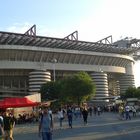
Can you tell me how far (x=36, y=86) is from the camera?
11719 centimetres

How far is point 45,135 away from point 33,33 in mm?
98327

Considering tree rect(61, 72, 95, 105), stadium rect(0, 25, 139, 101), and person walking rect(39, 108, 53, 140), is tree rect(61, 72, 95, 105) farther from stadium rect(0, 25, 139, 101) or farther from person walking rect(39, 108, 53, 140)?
person walking rect(39, 108, 53, 140)

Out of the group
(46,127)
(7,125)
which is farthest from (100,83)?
(46,127)

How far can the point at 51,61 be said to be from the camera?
388 feet

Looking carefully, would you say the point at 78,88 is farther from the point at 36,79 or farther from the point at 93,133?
the point at 93,133

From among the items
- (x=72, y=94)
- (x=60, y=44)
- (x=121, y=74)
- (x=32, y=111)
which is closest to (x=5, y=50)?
(x=60, y=44)

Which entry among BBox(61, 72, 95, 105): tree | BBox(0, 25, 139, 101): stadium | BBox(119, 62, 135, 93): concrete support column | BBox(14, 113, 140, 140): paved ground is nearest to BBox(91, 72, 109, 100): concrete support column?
BBox(0, 25, 139, 101): stadium

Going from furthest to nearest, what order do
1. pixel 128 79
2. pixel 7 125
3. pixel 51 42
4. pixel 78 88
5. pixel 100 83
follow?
pixel 128 79 → pixel 100 83 → pixel 51 42 → pixel 78 88 → pixel 7 125

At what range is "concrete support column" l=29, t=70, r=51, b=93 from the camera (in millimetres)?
115706

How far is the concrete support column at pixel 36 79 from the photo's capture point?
115706 mm

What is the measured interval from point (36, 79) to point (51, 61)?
679 centimetres

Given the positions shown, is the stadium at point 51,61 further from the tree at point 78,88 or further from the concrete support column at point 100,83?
the tree at point 78,88

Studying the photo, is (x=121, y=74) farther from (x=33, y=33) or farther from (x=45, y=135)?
(x=45, y=135)

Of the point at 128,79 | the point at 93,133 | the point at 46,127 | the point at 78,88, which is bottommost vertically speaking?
the point at 93,133
